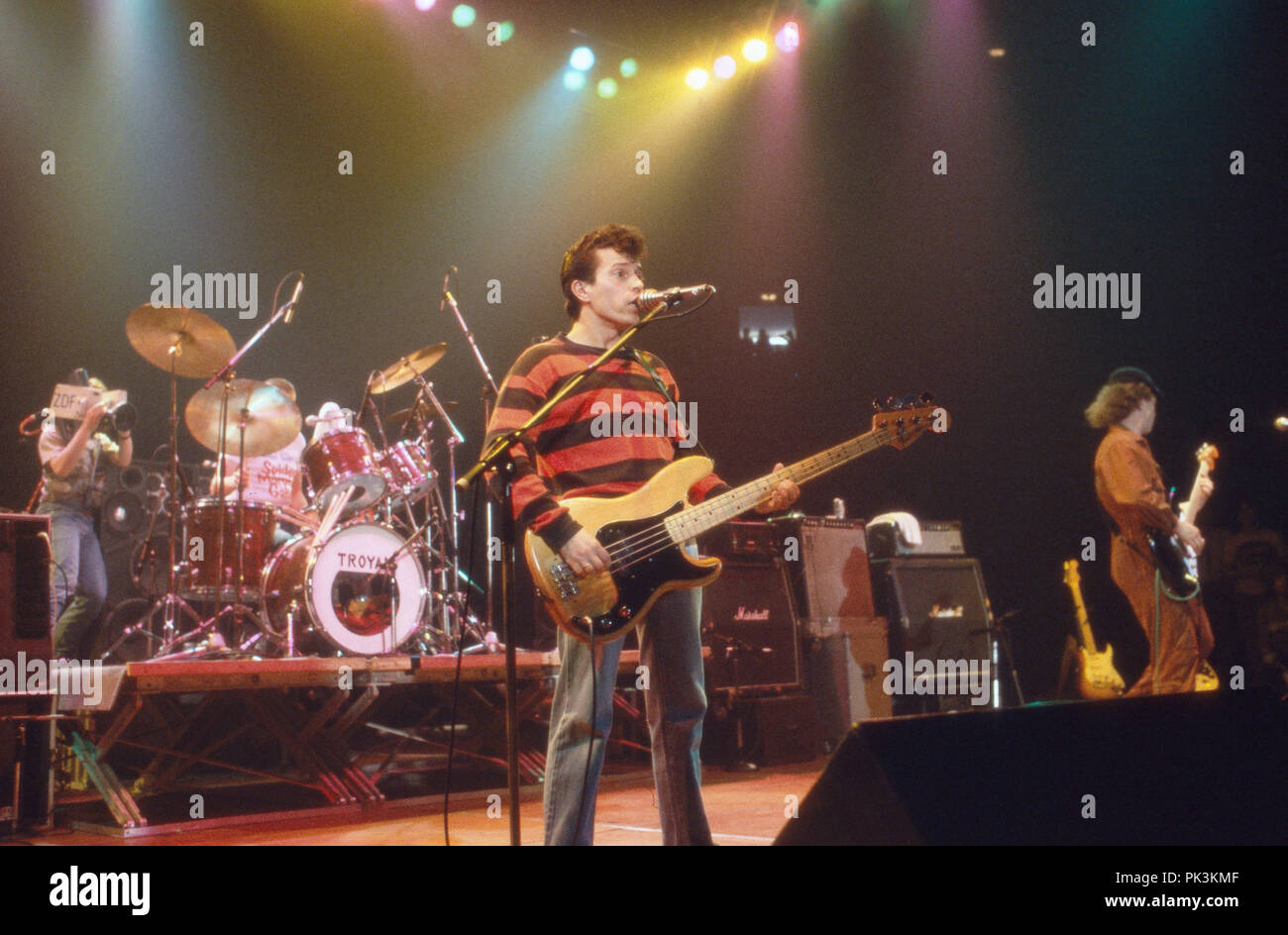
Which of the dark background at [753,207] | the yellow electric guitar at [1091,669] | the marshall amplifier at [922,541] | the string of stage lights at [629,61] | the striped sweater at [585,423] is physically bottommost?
the yellow electric guitar at [1091,669]

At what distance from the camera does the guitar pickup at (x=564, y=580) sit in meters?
2.97

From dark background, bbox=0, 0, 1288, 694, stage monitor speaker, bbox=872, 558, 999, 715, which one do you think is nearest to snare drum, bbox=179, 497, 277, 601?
dark background, bbox=0, 0, 1288, 694

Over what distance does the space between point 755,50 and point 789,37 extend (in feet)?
0.94

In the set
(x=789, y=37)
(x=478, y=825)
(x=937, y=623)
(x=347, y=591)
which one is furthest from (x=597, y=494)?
(x=789, y=37)

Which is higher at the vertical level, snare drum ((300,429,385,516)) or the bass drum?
snare drum ((300,429,385,516))

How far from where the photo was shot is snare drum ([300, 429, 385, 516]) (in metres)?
6.68

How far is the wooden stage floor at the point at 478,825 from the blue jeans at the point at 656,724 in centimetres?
108

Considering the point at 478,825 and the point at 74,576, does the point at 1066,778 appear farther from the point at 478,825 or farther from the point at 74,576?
the point at 74,576

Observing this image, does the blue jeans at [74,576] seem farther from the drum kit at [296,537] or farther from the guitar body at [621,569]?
the guitar body at [621,569]

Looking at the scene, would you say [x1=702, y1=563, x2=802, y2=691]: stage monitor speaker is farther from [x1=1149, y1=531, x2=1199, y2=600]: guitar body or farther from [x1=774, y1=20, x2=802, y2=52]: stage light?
[x1=774, y1=20, x2=802, y2=52]: stage light

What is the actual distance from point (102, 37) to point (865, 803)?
25.0 feet

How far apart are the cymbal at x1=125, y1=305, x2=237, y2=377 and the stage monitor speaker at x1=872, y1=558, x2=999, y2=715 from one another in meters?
4.87

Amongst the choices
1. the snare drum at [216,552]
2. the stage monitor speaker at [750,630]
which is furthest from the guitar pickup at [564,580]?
the snare drum at [216,552]

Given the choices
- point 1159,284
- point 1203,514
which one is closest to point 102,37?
point 1159,284
